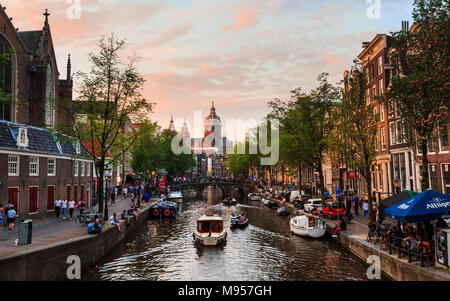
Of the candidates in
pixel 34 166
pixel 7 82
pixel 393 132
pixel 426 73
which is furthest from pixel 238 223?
pixel 7 82

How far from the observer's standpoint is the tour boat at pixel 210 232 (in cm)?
2886

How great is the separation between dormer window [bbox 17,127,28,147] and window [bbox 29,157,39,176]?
176cm

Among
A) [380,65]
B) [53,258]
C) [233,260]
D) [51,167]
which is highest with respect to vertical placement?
[380,65]

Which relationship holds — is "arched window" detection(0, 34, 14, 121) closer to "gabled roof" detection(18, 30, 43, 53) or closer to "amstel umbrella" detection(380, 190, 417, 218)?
"gabled roof" detection(18, 30, 43, 53)

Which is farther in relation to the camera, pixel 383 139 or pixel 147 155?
pixel 147 155

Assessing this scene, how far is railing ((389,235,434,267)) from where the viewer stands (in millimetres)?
15633

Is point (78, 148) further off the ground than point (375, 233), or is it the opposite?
point (78, 148)

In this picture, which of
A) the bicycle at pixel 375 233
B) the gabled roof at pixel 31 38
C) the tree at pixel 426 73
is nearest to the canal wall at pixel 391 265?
Result: the bicycle at pixel 375 233

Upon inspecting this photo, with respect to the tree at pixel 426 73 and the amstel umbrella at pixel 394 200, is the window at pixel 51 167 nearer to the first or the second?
the amstel umbrella at pixel 394 200

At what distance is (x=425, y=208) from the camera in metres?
15.7

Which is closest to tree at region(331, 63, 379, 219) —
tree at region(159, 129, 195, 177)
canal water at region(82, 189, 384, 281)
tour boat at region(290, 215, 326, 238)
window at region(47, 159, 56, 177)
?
tour boat at region(290, 215, 326, 238)

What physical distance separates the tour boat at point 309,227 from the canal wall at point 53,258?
17.5 metres

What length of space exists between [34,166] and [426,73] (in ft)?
106

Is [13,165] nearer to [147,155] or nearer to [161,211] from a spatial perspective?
[161,211]
